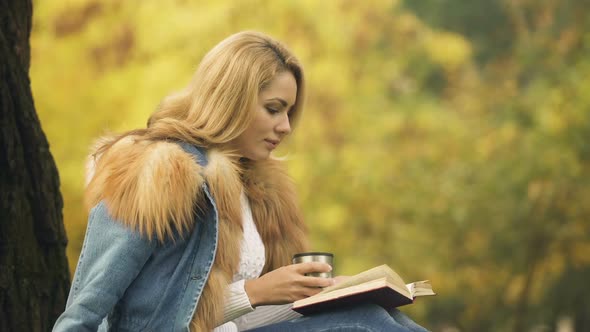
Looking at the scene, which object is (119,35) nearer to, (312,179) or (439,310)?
(312,179)

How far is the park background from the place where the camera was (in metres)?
6.89

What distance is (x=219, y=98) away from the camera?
214 cm

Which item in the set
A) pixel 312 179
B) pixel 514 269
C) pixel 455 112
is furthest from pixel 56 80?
pixel 514 269

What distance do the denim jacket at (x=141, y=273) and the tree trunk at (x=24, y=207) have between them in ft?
1.22

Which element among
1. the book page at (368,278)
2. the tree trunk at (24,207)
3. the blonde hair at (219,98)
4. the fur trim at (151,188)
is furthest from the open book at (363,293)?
the tree trunk at (24,207)

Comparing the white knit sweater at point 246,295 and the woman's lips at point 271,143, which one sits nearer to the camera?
the white knit sweater at point 246,295

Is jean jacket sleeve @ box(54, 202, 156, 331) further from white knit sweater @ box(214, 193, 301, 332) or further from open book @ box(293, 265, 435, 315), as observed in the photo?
open book @ box(293, 265, 435, 315)

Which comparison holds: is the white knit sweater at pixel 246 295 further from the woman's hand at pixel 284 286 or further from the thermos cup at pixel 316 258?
the thermos cup at pixel 316 258

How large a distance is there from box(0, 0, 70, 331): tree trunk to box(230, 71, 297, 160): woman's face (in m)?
0.53

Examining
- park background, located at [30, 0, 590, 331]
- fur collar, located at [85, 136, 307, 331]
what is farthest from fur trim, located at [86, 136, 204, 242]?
park background, located at [30, 0, 590, 331]

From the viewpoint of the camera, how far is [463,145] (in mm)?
7008

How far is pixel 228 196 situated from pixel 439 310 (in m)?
5.33

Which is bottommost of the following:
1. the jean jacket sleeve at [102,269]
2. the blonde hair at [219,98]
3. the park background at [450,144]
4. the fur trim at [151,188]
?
the jean jacket sleeve at [102,269]

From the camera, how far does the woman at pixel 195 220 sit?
75.4 inches
